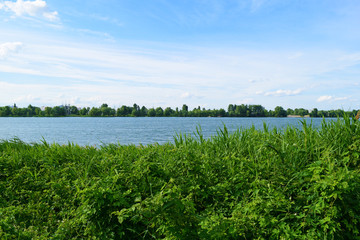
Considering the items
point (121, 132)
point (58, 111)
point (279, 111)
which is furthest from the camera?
point (58, 111)

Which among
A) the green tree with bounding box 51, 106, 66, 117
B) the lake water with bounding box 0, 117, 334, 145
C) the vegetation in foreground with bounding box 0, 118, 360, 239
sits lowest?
the lake water with bounding box 0, 117, 334, 145

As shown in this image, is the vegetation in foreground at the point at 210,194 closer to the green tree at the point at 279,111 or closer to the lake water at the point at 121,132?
the lake water at the point at 121,132

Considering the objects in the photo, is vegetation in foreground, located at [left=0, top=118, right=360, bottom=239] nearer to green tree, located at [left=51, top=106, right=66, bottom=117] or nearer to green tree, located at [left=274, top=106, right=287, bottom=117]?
green tree, located at [left=274, top=106, right=287, bottom=117]

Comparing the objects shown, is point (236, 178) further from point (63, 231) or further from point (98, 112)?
point (98, 112)

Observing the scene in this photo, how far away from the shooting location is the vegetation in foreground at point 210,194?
3393mm

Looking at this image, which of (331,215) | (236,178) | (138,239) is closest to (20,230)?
(138,239)

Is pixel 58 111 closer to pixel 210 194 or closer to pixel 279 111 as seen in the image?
pixel 279 111

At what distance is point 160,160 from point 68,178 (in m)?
2.02

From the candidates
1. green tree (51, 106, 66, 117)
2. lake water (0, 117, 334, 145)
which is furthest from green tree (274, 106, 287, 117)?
green tree (51, 106, 66, 117)

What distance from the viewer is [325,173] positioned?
3.83 meters

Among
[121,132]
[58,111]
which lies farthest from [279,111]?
[58,111]

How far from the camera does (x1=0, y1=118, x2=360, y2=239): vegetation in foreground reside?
3.39m

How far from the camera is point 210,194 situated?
13.7 feet

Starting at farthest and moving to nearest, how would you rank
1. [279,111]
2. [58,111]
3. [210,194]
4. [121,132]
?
1. [58,111]
2. [279,111]
3. [121,132]
4. [210,194]
